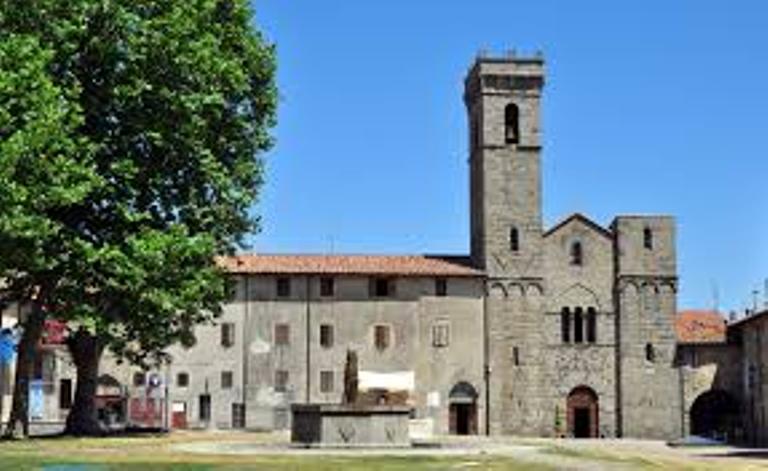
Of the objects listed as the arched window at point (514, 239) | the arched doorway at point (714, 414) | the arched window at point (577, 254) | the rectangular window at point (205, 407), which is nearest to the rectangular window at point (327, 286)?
the rectangular window at point (205, 407)

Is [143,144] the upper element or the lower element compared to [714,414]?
upper

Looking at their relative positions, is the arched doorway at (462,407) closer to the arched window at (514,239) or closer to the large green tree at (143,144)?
the arched window at (514,239)

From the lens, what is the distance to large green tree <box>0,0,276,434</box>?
3881 cm

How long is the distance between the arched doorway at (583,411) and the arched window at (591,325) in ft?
8.89

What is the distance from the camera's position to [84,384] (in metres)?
46.2

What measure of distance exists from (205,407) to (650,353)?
953 inches

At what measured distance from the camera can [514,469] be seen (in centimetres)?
2942

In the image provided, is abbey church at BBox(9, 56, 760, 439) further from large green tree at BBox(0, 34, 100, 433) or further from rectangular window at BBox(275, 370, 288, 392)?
large green tree at BBox(0, 34, 100, 433)

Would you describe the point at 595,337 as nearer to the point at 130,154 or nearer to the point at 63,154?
the point at 130,154

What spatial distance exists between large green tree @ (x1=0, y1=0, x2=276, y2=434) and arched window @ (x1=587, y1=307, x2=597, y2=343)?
31.3 m

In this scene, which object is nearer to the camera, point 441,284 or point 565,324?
point 441,284

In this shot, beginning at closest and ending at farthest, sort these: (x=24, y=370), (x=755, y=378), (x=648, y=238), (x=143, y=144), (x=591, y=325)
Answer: (x=143, y=144) → (x=24, y=370) → (x=755, y=378) → (x=591, y=325) → (x=648, y=238)

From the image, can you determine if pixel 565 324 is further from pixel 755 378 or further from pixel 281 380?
pixel 281 380

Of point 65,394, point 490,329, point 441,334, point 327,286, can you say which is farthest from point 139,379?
point 490,329
